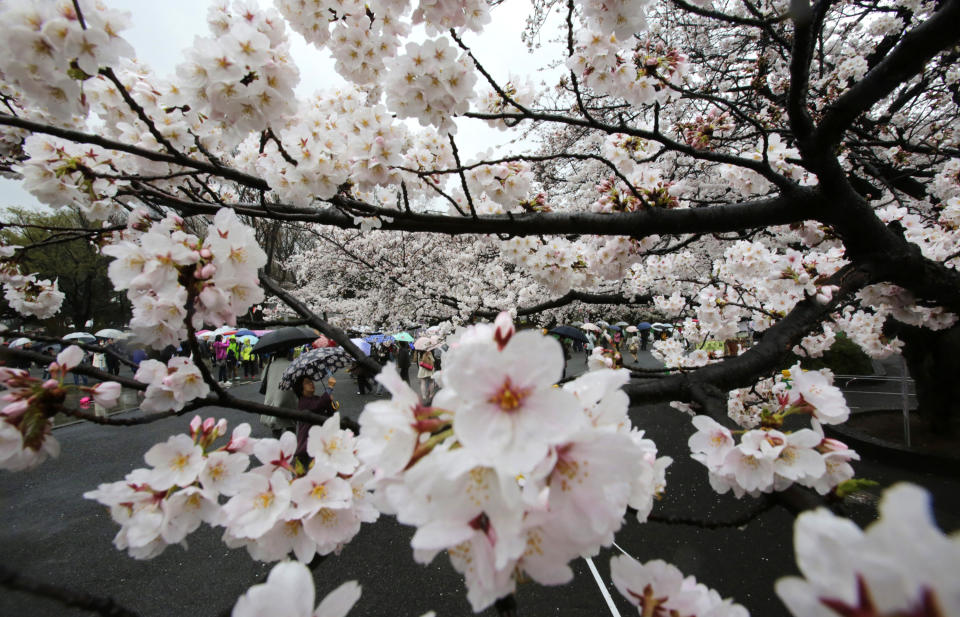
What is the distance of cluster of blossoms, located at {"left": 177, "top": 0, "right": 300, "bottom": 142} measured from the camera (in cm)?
150

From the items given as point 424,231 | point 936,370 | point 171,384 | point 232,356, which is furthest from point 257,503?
point 232,356

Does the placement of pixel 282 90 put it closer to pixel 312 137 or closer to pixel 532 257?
pixel 312 137

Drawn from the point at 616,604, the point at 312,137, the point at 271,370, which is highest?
the point at 312,137

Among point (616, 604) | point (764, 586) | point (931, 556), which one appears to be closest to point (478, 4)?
point (931, 556)

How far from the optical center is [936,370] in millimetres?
5766

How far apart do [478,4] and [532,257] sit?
7.45 feet

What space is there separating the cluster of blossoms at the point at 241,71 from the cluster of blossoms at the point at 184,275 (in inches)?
22.7

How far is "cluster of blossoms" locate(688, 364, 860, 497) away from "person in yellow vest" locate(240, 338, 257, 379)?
1819cm

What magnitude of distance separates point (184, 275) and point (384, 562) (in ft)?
13.1

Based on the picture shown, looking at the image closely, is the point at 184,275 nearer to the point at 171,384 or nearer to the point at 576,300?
the point at 171,384

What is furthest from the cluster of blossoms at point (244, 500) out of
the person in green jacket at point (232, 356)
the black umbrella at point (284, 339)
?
the person in green jacket at point (232, 356)

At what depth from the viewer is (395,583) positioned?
3764 millimetres

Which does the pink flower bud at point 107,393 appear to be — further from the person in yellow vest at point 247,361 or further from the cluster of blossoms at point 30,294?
the person in yellow vest at point 247,361

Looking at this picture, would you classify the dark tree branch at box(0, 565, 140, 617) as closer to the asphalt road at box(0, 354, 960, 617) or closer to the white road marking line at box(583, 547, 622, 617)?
the asphalt road at box(0, 354, 960, 617)
